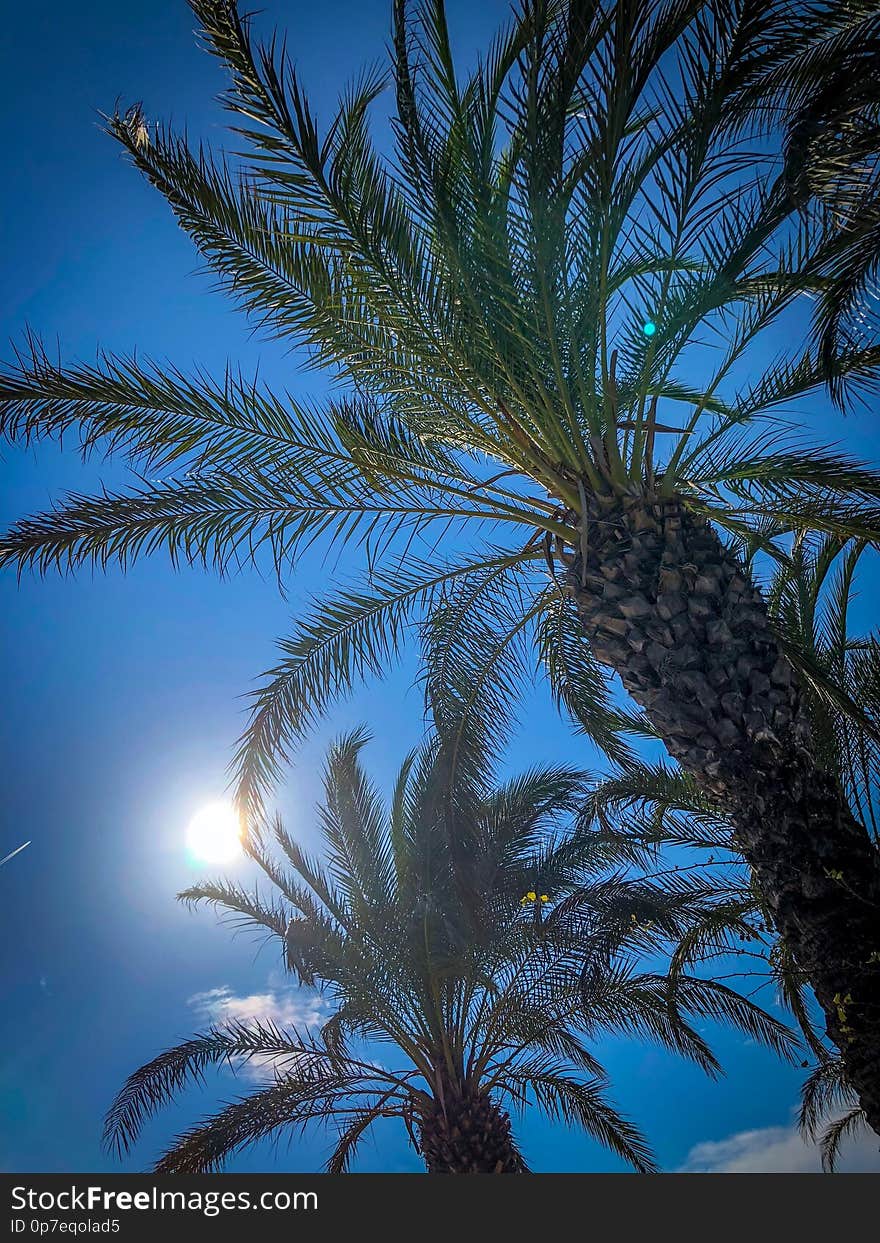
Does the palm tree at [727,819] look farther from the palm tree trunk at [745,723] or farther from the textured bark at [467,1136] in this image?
the textured bark at [467,1136]

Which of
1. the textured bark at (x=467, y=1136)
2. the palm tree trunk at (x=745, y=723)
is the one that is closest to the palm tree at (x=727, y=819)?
the palm tree trunk at (x=745, y=723)

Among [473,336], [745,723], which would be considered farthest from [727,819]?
[473,336]

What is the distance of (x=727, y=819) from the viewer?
585 cm

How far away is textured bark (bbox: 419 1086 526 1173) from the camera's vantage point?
26.4ft

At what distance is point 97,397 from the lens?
17.3 feet

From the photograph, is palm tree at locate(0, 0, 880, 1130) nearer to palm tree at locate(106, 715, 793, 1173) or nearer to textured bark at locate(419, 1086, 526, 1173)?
palm tree at locate(106, 715, 793, 1173)

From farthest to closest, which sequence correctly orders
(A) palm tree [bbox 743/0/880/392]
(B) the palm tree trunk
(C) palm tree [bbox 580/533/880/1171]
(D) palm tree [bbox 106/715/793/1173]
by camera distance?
(D) palm tree [bbox 106/715/793/1173] → (C) palm tree [bbox 580/533/880/1171] → (A) palm tree [bbox 743/0/880/392] → (B) the palm tree trunk

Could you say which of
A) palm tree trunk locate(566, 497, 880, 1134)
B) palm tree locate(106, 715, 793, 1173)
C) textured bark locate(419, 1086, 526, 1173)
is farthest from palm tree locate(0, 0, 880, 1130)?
textured bark locate(419, 1086, 526, 1173)

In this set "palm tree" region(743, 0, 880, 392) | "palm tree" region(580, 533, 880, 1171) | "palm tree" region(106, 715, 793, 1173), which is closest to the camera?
"palm tree" region(743, 0, 880, 392)

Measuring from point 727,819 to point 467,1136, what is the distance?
502cm

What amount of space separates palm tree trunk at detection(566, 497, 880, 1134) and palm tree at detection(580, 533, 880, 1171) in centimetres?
160

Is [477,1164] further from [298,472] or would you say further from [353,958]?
[298,472]

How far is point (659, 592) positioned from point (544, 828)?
488 cm
